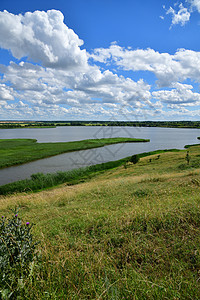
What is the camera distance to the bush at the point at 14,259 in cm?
210

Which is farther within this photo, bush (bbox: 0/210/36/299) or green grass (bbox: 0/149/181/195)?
green grass (bbox: 0/149/181/195)

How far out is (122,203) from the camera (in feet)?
23.4

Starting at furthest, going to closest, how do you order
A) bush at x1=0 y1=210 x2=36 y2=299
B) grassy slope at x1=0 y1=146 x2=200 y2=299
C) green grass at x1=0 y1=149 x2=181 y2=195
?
green grass at x1=0 y1=149 x2=181 y2=195
grassy slope at x1=0 y1=146 x2=200 y2=299
bush at x1=0 y1=210 x2=36 y2=299

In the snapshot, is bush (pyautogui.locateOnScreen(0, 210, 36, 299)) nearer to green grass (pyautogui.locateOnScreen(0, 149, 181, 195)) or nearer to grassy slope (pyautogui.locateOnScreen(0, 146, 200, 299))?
grassy slope (pyautogui.locateOnScreen(0, 146, 200, 299))

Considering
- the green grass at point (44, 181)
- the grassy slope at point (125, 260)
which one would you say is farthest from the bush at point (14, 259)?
the green grass at point (44, 181)

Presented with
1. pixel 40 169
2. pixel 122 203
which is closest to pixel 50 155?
pixel 40 169

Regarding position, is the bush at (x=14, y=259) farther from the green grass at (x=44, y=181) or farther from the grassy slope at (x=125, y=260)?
the green grass at (x=44, y=181)

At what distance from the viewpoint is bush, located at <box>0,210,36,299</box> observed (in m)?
2.10

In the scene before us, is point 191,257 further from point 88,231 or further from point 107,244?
point 88,231

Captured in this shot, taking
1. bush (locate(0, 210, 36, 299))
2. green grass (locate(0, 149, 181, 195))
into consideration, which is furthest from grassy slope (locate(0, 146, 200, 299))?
green grass (locate(0, 149, 181, 195))

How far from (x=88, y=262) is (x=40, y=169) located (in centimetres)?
3107

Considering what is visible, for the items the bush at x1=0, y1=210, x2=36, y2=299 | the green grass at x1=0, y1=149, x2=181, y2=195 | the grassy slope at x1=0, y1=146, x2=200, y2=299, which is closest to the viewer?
the bush at x1=0, y1=210, x2=36, y2=299

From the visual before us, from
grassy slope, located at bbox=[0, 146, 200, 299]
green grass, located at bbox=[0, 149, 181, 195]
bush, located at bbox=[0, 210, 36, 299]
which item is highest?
bush, located at bbox=[0, 210, 36, 299]

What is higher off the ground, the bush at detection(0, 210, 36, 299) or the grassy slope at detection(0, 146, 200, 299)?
the bush at detection(0, 210, 36, 299)
